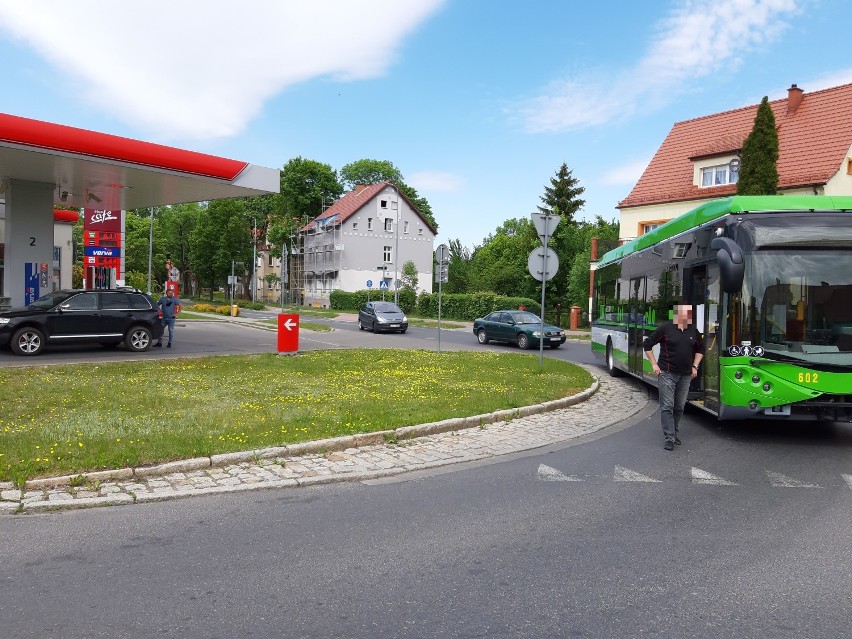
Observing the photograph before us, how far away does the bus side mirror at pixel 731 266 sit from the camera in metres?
7.95

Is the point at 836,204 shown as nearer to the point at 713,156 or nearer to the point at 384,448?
the point at 384,448

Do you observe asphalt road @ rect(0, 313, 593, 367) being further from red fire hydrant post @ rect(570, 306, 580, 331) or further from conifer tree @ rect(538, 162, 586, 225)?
conifer tree @ rect(538, 162, 586, 225)

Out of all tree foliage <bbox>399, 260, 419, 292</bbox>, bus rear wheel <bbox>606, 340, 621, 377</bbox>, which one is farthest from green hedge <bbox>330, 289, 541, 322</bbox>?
bus rear wheel <bbox>606, 340, 621, 377</bbox>

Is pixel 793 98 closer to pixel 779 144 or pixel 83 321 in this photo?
pixel 779 144

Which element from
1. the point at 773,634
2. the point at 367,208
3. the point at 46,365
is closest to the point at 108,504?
the point at 773,634

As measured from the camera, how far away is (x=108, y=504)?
5773 millimetres

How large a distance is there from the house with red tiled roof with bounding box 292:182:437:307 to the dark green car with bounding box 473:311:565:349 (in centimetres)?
4245

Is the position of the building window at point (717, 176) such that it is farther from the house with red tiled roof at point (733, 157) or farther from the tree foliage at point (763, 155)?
the tree foliage at point (763, 155)

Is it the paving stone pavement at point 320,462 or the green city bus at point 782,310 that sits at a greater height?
the green city bus at point 782,310

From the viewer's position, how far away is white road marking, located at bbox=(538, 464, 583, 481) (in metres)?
6.89

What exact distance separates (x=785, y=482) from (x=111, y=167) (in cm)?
1747

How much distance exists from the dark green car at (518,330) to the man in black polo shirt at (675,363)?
1552cm

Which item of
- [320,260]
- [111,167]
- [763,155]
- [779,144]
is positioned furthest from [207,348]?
[320,260]

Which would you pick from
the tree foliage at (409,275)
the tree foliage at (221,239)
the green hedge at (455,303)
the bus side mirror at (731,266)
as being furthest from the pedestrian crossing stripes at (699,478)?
the tree foliage at (221,239)
